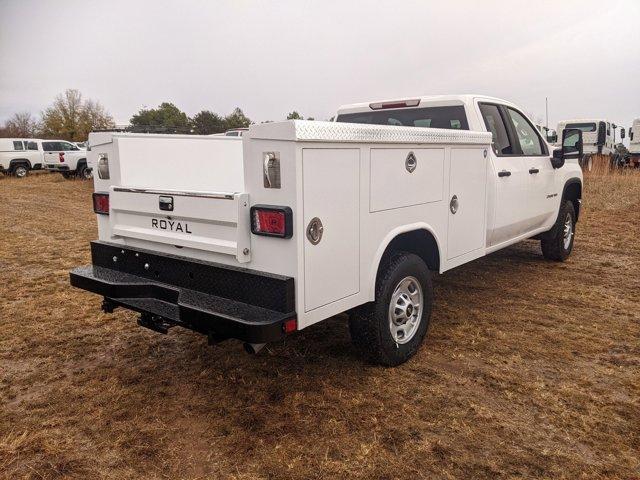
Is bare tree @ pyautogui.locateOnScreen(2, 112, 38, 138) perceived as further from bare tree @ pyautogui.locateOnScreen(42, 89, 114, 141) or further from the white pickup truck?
the white pickup truck

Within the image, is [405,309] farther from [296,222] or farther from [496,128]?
[496,128]

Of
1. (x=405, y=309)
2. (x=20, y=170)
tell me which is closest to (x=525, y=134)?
(x=405, y=309)

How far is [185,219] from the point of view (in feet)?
10.6

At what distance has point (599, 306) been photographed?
506 centimetres

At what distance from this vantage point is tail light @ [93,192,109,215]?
3.75 m

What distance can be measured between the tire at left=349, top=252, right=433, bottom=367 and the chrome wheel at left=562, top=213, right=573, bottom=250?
3667 millimetres

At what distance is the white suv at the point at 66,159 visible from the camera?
2189 centimetres

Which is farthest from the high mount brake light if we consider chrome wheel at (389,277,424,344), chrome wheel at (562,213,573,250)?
chrome wheel at (562,213,573,250)

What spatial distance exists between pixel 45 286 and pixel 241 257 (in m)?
3.89

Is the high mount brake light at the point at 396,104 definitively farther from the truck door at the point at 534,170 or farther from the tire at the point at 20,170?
the tire at the point at 20,170

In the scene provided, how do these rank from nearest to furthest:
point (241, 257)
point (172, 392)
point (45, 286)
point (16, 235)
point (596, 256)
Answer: point (241, 257)
point (172, 392)
point (45, 286)
point (596, 256)
point (16, 235)

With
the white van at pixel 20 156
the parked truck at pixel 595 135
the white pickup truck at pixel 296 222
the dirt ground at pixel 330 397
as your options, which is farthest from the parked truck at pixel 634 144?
the white van at pixel 20 156

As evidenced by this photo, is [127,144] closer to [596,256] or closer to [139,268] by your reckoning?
[139,268]

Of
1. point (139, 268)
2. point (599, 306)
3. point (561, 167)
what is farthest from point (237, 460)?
point (561, 167)
